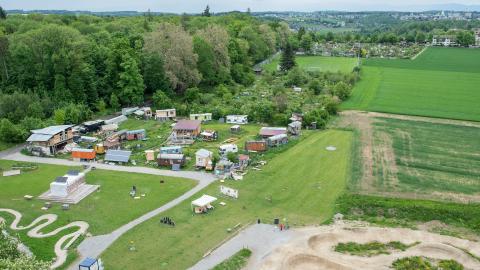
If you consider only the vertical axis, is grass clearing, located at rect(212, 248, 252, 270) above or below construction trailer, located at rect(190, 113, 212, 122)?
below

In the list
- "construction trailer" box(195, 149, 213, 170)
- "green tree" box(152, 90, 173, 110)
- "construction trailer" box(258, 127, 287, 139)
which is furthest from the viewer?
"green tree" box(152, 90, 173, 110)

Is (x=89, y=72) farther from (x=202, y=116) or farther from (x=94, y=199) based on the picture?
(x=94, y=199)

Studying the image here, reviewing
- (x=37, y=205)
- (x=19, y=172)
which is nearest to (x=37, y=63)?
(x=19, y=172)

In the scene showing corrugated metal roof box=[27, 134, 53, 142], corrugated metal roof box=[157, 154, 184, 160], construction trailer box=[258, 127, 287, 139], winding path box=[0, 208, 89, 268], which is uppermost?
corrugated metal roof box=[27, 134, 53, 142]

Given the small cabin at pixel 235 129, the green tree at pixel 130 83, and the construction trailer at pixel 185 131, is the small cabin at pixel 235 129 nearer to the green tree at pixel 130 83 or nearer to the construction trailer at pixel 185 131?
the construction trailer at pixel 185 131

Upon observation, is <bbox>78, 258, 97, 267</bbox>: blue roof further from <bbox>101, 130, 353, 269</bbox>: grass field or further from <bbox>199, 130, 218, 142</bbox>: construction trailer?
<bbox>199, 130, 218, 142</bbox>: construction trailer

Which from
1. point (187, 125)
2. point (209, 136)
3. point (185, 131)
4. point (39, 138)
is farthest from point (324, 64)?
point (39, 138)

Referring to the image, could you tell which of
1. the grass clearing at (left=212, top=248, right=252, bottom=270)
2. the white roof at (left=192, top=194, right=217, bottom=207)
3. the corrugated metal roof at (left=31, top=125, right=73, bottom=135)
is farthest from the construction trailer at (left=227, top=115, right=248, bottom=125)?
the grass clearing at (left=212, top=248, right=252, bottom=270)
